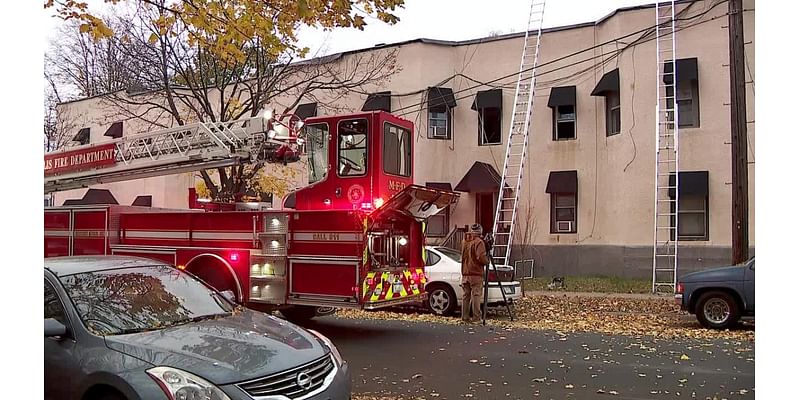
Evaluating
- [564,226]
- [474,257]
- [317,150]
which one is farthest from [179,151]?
[564,226]

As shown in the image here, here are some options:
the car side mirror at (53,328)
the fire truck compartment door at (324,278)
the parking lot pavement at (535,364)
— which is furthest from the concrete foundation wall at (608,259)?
the car side mirror at (53,328)

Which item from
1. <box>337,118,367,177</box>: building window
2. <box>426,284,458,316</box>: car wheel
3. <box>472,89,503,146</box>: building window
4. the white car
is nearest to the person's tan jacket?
the white car

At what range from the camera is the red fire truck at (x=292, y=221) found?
9.45m

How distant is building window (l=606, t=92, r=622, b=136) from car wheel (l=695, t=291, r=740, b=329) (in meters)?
9.02

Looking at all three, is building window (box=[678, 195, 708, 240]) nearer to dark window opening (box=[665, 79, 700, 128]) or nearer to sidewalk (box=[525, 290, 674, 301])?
dark window opening (box=[665, 79, 700, 128])

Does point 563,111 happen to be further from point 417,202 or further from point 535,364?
point 535,364

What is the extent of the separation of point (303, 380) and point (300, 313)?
6685 mm

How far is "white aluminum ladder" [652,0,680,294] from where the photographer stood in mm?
17344

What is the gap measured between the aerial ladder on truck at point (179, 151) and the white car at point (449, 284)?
360cm

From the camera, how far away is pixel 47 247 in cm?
1162

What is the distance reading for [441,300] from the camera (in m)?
12.6

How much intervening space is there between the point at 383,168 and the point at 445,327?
10.1 ft

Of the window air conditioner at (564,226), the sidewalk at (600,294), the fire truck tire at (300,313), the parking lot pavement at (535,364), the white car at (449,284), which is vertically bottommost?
the sidewalk at (600,294)

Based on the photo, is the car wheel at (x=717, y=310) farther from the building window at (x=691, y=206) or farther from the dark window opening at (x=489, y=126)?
the dark window opening at (x=489, y=126)
